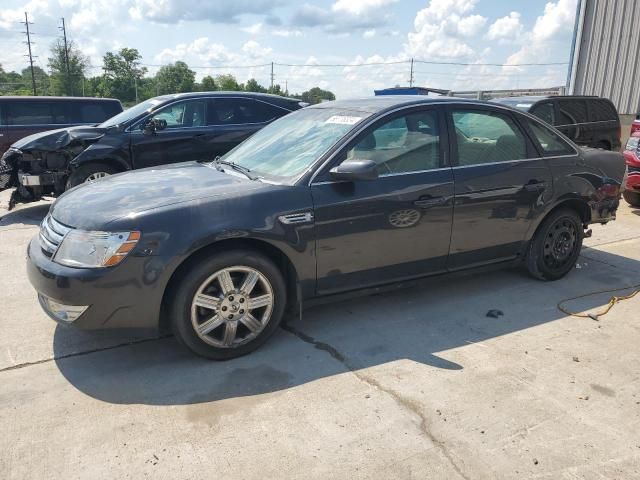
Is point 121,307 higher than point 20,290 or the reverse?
higher

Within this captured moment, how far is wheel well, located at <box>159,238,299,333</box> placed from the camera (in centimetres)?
334

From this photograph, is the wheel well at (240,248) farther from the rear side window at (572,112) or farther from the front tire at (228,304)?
the rear side window at (572,112)

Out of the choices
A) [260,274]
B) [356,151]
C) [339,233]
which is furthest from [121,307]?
[356,151]

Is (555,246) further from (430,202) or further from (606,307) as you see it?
(430,202)

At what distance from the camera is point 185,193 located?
3502 mm

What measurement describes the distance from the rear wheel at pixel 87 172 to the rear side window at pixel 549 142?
584 centimetres

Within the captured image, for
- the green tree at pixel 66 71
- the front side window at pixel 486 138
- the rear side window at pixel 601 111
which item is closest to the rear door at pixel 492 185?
the front side window at pixel 486 138

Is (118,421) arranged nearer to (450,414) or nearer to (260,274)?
(260,274)

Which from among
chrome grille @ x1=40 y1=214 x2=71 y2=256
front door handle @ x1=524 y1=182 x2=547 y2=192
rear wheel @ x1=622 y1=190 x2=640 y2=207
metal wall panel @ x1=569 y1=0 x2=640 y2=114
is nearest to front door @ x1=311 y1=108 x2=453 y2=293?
front door handle @ x1=524 y1=182 x2=547 y2=192

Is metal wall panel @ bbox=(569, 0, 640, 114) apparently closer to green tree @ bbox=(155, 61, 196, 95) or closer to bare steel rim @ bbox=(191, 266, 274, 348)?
bare steel rim @ bbox=(191, 266, 274, 348)

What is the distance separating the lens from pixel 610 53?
14.1 meters

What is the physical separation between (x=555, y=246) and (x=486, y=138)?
1354 millimetres

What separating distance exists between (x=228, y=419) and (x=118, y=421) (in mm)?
593

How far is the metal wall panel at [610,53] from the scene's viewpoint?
13.6m
